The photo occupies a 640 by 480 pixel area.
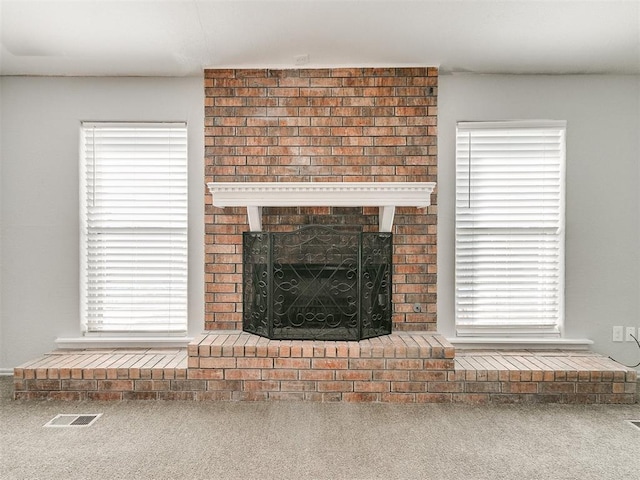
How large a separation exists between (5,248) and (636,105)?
16.8 feet

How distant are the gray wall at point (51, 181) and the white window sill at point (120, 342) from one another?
0.09 metres

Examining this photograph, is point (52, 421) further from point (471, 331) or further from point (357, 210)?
point (471, 331)

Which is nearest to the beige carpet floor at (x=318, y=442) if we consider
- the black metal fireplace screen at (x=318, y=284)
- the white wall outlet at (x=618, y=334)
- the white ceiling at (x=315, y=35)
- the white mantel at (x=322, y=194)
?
the black metal fireplace screen at (x=318, y=284)

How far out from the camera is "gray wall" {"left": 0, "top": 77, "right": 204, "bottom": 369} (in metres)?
3.29

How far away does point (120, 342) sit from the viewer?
3256 millimetres

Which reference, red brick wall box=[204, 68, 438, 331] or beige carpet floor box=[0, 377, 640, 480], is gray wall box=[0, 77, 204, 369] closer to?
red brick wall box=[204, 68, 438, 331]

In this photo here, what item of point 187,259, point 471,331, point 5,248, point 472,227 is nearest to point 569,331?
point 471,331

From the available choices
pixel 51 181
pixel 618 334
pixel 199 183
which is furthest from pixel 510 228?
pixel 51 181

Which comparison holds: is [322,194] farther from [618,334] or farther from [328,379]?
[618,334]

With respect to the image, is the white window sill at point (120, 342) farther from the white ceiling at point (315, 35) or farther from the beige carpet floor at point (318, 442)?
the white ceiling at point (315, 35)

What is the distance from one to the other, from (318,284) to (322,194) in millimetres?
630

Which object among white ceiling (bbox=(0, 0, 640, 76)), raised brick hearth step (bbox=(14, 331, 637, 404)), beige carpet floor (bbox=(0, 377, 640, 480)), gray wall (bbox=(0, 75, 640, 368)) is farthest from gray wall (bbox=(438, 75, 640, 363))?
beige carpet floor (bbox=(0, 377, 640, 480))

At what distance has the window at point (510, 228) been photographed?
327 centimetres

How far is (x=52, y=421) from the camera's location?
2.44 metres
